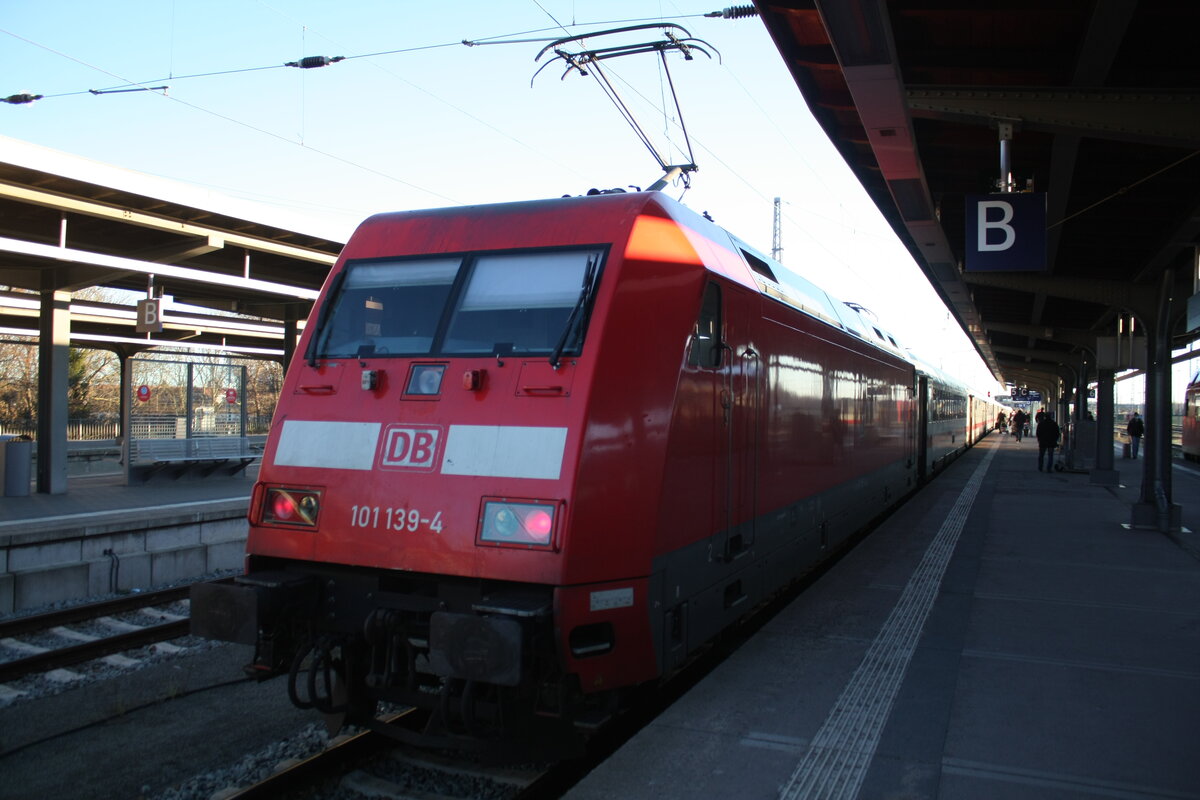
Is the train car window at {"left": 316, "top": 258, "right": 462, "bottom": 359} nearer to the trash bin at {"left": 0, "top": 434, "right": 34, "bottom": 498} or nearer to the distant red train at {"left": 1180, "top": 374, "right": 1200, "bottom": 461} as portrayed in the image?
the trash bin at {"left": 0, "top": 434, "right": 34, "bottom": 498}

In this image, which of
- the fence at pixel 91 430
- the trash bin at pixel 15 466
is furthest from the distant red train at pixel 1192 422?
the fence at pixel 91 430

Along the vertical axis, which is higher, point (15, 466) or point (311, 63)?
point (311, 63)

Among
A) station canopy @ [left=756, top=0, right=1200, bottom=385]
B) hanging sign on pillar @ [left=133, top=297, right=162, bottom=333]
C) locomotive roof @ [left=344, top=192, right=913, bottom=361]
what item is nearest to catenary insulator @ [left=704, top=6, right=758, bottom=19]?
station canopy @ [left=756, top=0, right=1200, bottom=385]

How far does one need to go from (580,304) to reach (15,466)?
47.1ft

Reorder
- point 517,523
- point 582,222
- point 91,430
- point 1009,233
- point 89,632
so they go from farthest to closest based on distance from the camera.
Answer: point 91,430, point 1009,233, point 89,632, point 582,222, point 517,523

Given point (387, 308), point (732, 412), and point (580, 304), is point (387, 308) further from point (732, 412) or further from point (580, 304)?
point (732, 412)

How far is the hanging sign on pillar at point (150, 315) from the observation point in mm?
15992

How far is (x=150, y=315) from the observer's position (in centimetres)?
1602

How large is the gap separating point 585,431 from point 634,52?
232 inches

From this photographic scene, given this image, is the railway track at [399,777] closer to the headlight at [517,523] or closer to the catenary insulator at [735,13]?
the headlight at [517,523]

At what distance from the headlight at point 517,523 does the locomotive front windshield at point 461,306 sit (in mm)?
834

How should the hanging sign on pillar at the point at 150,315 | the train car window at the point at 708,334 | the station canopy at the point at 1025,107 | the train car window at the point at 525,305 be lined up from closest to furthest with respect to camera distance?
the train car window at the point at 525,305 → the train car window at the point at 708,334 → the station canopy at the point at 1025,107 → the hanging sign on pillar at the point at 150,315

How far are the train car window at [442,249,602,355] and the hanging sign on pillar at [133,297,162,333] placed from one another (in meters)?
13.1

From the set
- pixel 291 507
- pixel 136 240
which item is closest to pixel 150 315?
pixel 136 240
